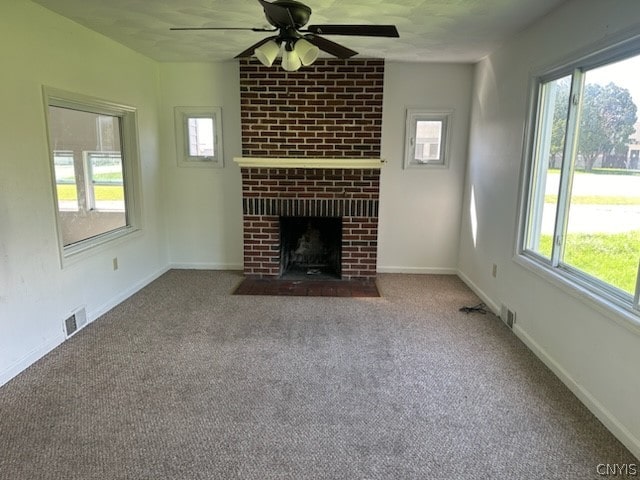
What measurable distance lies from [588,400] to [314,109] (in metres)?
3.59

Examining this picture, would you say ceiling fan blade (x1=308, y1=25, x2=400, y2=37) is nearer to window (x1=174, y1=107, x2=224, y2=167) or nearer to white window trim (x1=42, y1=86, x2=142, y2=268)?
white window trim (x1=42, y1=86, x2=142, y2=268)

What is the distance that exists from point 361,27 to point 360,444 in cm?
213

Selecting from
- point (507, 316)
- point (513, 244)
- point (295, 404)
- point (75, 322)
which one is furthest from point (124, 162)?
point (507, 316)

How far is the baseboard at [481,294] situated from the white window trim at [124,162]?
3611 mm

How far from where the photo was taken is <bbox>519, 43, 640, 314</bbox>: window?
7.27 ft

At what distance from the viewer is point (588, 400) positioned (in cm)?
234

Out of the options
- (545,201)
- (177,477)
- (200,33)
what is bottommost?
(177,477)

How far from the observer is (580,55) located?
8.20 ft

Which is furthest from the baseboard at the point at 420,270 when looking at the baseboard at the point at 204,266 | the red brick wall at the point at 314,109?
the baseboard at the point at 204,266

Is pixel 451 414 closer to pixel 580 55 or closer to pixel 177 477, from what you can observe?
pixel 177 477

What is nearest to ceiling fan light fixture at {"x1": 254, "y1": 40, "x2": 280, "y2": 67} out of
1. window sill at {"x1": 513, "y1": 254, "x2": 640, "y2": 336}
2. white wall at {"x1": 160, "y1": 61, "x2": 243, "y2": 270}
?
window sill at {"x1": 513, "y1": 254, "x2": 640, "y2": 336}

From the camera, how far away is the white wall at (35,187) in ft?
8.36

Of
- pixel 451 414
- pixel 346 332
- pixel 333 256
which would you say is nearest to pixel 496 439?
pixel 451 414

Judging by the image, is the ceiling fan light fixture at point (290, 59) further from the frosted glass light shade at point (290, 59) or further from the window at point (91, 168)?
the window at point (91, 168)
